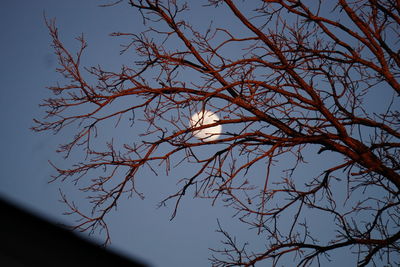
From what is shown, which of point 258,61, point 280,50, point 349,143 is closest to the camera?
point 349,143

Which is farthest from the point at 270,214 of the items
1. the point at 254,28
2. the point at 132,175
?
the point at 254,28

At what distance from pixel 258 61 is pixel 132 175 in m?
2.36

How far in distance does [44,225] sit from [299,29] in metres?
4.14

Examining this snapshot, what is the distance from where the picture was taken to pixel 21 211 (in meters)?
1.56

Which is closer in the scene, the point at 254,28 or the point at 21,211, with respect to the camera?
the point at 21,211

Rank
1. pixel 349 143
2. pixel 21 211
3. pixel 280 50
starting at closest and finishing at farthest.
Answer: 1. pixel 21 211
2. pixel 349 143
3. pixel 280 50

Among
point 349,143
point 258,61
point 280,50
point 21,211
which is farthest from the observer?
point 280,50

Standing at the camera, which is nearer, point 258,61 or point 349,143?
point 349,143

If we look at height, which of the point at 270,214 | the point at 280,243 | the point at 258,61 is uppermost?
the point at 258,61

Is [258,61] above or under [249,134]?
above

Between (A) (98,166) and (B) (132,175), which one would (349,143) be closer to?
(B) (132,175)

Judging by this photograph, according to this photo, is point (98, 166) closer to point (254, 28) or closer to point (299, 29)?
point (254, 28)

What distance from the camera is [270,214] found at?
13.0 feet

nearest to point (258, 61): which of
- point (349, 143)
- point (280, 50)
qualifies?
point (280, 50)
